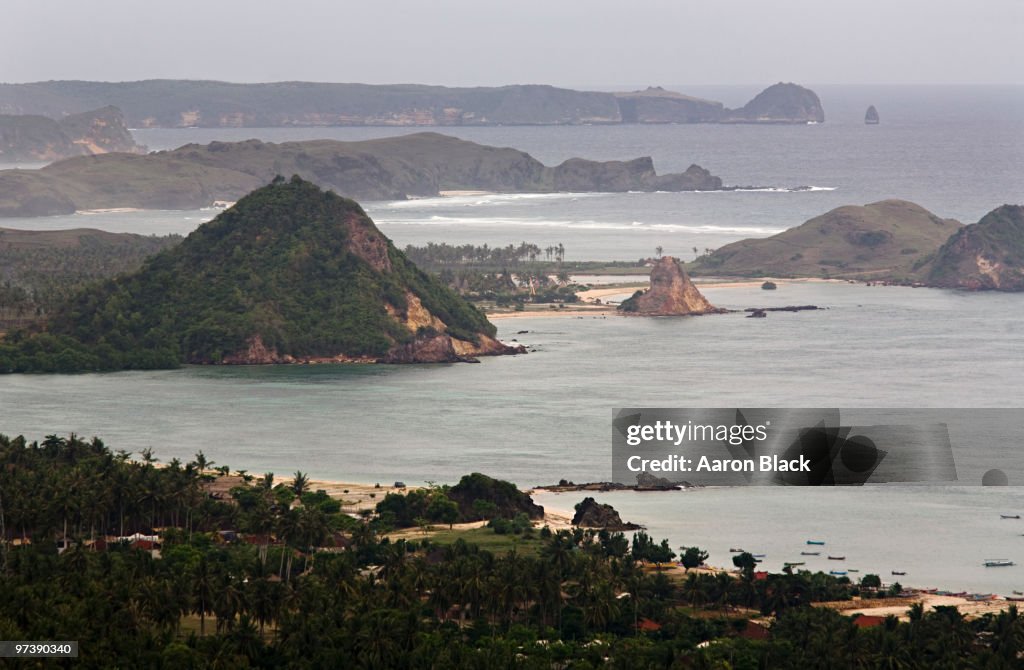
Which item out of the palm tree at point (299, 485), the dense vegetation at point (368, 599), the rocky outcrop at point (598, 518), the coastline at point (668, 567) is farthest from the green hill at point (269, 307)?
the rocky outcrop at point (598, 518)

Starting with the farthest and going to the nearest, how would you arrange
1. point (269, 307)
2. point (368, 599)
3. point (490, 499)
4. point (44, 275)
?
point (44, 275) → point (269, 307) → point (490, 499) → point (368, 599)

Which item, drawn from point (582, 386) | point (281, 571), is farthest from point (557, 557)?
point (582, 386)

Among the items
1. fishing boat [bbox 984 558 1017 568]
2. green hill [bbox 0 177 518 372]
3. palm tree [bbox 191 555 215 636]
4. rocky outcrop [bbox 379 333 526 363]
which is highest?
green hill [bbox 0 177 518 372]

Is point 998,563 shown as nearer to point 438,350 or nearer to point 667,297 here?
point 438,350

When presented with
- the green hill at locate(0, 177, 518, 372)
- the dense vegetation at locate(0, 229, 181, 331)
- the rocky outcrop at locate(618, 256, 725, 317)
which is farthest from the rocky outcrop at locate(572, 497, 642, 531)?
the rocky outcrop at locate(618, 256, 725, 317)

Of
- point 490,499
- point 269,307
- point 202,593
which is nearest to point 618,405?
point 490,499

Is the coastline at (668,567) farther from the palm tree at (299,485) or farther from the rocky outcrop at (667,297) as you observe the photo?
the rocky outcrop at (667,297)

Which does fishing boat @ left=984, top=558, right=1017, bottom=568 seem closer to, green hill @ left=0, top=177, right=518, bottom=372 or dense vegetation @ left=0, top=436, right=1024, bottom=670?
dense vegetation @ left=0, top=436, right=1024, bottom=670
